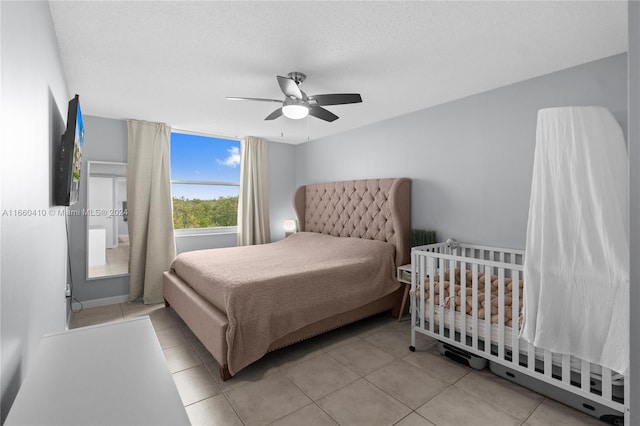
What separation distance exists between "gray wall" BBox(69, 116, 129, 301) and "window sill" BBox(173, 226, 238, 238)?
93 centimetres

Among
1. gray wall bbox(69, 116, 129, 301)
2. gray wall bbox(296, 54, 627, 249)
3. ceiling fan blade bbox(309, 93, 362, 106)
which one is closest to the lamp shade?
gray wall bbox(296, 54, 627, 249)

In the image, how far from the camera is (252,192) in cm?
500

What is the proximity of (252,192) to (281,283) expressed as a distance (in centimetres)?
279

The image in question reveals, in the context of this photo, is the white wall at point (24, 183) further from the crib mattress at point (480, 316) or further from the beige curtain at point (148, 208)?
the crib mattress at point (480, 316)

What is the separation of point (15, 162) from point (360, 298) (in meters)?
2.64

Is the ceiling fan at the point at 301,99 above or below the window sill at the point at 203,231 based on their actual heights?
above

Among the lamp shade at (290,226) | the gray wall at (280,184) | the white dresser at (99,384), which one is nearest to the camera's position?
the white dresser at (99,384)

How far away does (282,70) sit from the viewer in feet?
8.21

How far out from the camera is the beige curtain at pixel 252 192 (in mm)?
4938

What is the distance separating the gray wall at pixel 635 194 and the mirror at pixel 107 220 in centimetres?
462

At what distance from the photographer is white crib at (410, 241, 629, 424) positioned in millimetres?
1749

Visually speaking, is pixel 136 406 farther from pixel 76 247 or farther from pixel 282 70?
pixel 76 247

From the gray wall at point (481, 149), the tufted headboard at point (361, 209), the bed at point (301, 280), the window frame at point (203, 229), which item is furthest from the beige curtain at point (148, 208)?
the gray wall at point (481, 149)

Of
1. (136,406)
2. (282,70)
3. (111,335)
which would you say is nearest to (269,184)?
(282,70)
